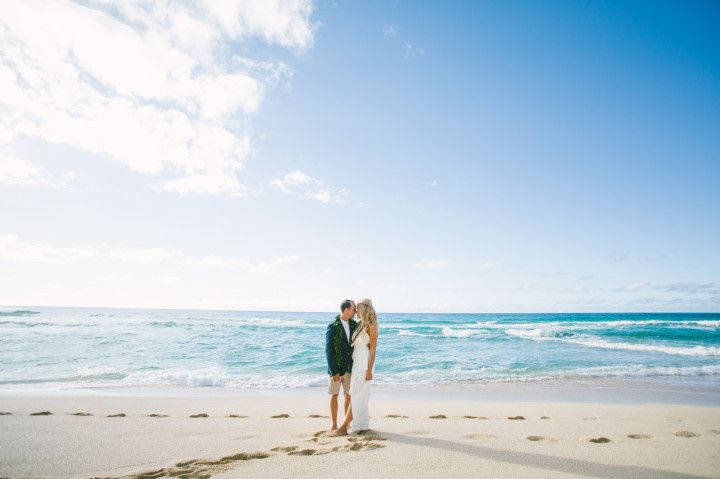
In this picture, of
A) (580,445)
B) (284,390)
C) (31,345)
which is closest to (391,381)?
(284,390)

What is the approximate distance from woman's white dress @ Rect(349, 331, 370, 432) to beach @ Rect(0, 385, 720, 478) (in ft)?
0.73

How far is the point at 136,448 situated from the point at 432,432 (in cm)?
407

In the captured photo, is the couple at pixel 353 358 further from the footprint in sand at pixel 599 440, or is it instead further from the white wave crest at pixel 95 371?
the white wave crest at pixel 95 371

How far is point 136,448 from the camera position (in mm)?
4922

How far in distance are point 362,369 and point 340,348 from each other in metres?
0.44

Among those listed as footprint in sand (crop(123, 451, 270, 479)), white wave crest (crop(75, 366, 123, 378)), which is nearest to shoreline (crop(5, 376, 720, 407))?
white wave crest (crop(75, 366, 123, 378))

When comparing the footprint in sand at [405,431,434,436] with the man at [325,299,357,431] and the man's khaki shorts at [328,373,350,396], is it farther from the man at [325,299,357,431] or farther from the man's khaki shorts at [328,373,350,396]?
the man's khaki shorts at [328,373,350,396]

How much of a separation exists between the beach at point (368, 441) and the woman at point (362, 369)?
24 centimetres

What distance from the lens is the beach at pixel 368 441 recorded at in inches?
160

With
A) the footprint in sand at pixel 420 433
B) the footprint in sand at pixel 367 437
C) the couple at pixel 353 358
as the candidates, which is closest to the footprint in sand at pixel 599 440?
the footprint in sand at pixel 420 433

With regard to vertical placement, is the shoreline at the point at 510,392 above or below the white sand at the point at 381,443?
below

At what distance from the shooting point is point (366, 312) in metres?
5.38

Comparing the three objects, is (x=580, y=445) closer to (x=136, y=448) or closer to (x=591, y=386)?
(x=136, y=448)

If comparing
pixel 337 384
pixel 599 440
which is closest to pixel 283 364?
pixel 337 384
